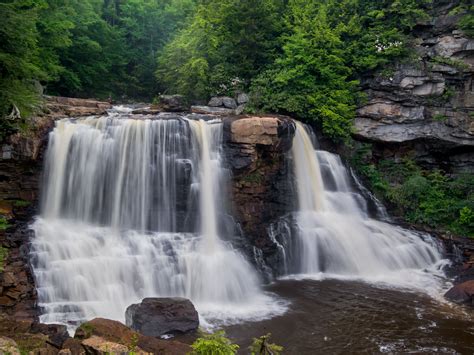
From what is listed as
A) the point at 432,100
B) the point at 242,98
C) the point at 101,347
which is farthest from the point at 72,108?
the point at 432,100

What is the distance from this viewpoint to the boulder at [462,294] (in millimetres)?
11672

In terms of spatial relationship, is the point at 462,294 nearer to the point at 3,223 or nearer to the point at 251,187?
the point at 251,187

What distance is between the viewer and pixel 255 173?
49.8 feet

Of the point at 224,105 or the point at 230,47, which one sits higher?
the point at 230,47

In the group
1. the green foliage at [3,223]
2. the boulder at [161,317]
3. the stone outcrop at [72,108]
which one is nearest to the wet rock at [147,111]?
the stone outcrop at [72,108]

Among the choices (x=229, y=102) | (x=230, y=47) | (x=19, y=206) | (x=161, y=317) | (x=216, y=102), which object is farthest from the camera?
(x=230, y=47)

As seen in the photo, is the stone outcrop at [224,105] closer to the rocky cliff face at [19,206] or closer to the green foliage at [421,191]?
the green foliage at [421,191]

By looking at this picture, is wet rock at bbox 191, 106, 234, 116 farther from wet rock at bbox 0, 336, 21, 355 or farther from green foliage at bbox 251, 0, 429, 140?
wet rock at bbox 0, 336, 21, 355

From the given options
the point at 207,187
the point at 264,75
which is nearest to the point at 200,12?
the point at 264,75

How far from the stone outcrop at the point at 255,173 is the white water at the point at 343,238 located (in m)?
1.17

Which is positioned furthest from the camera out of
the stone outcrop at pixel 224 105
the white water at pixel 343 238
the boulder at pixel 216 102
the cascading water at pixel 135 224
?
the boulder at pixel 216 102

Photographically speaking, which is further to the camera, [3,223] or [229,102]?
[229,102]

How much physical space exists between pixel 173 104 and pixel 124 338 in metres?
14.0

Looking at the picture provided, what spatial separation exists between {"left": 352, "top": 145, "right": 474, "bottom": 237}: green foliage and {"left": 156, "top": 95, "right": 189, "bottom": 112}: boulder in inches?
340
